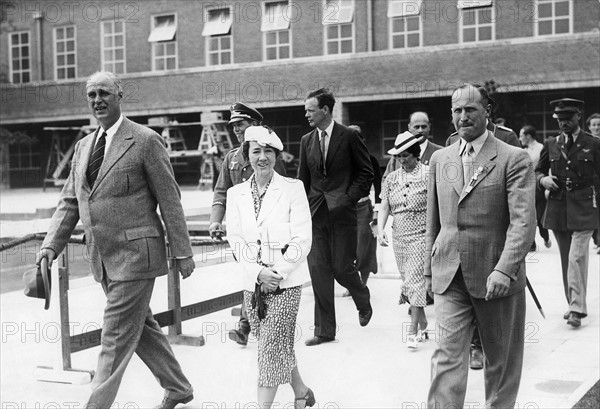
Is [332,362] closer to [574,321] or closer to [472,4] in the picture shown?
[574,321]

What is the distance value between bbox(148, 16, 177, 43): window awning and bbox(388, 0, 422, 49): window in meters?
9.37

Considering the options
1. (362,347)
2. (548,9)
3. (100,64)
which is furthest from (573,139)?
(100,64)

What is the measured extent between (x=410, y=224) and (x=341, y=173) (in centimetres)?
79

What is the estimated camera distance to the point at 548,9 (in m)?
29.0

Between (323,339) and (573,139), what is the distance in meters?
3.16

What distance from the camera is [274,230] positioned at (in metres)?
5.19

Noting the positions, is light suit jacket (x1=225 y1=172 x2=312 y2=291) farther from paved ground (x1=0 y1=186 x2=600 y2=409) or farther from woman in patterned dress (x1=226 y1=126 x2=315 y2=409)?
paved ground (x1=0 y1=186 x2=600 y2=409)

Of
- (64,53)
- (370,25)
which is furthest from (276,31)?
(64,53)

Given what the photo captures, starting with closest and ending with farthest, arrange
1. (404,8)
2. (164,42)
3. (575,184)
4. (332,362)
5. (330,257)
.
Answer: (332,362) < (330,257) < (575,184) < (404,8) < (164,42)

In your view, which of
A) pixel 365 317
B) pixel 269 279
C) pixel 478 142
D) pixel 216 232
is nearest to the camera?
pixel 478 142

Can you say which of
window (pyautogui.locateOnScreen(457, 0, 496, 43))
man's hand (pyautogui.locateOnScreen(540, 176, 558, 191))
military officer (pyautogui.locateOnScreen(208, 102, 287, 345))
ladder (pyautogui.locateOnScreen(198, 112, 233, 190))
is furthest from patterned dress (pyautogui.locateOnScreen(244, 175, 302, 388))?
ladder (pyautogui.locateOnScreen(198, 112, 233, 190))

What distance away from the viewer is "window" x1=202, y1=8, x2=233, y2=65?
3475 centimetres

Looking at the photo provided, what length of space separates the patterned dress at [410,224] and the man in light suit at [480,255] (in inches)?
110

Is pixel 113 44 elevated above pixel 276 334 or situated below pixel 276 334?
above
